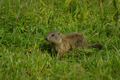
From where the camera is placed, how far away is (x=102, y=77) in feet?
10.5

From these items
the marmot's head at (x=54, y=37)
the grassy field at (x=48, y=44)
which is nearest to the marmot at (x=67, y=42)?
the marmot's head at (x=54, y=37)

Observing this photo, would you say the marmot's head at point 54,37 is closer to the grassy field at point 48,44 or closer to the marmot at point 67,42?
the marmot at point 67,42

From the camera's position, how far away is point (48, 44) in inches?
201

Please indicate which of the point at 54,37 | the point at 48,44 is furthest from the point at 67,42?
the point at 48,44

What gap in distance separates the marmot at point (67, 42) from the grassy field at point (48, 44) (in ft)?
0.88

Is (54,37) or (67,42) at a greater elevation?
(54,37)

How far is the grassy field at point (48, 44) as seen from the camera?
3436mm

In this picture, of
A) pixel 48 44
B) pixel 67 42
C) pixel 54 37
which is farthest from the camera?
pixel 48 44

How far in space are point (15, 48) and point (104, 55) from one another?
6.95 ft

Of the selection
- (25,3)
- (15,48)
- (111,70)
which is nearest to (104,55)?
(111,70)

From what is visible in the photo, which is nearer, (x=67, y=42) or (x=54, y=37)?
(x=54, y=37)

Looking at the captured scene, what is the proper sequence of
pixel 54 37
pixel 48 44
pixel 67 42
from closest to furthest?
pixel 54 37, pixel 67 42, pixel 48 44

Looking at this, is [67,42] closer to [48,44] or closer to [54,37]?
[54,37]

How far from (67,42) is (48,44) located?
53 centimetres
